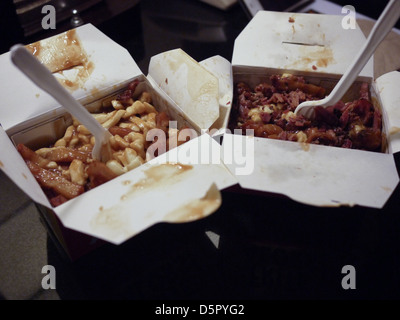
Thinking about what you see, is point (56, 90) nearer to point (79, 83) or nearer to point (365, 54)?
point (79, 83)

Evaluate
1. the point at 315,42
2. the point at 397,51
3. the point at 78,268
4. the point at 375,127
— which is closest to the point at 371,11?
the point at 397,51

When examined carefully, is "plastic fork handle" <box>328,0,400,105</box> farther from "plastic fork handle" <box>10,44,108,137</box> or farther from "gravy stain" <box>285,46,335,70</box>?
"plastic fork handle" <box>10,44,108,137</box>

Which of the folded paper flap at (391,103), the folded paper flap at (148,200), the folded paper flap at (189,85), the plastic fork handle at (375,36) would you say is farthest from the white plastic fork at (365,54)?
the folded paper flap at (148,200)

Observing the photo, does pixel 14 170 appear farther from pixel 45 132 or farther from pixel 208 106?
pixel 208 106

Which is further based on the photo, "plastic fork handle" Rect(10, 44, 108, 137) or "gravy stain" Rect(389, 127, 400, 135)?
"gravy stain" Rect(389, 127, 400, 135)

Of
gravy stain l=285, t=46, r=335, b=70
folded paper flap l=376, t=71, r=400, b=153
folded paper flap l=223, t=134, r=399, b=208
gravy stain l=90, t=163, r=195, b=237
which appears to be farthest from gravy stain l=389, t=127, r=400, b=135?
gravy stain l=90, t=163, r=195, b=237

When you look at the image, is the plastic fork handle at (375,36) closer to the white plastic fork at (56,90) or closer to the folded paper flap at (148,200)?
the folded paper flap at (148,200)

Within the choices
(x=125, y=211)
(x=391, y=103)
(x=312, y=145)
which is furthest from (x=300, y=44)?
(x=125, y=211)
